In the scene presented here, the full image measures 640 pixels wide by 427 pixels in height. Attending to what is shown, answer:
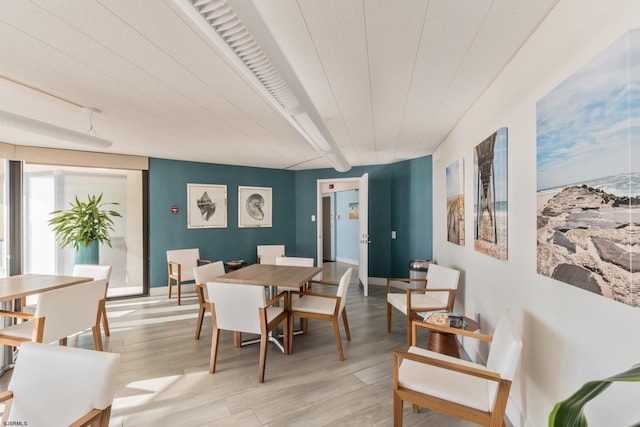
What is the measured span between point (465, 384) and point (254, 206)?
5.13 m

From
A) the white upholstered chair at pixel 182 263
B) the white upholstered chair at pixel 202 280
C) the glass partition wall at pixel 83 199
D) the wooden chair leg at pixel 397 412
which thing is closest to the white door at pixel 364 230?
the white upholstered chair at pixel 202 280

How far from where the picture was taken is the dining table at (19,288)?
2352mm

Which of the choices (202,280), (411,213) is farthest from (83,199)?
(411,213)

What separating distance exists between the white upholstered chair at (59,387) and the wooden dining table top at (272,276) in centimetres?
159

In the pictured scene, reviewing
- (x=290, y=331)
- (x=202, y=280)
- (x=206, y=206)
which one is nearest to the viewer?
(x=290, y=331)

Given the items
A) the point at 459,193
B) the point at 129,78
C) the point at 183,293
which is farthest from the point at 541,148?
the point at 183,293

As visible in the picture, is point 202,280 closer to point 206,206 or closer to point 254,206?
point 206,206

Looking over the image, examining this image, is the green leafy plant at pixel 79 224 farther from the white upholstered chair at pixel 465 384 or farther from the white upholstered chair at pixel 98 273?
the white upholstered chair at pixel 465 384

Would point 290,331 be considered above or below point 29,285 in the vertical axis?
below

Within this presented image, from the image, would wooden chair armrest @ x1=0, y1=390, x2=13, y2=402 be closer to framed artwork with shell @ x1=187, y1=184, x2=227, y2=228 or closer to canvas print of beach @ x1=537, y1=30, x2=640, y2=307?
canvas print of beach @ x1=537, y1=30, x2=640, y2=307

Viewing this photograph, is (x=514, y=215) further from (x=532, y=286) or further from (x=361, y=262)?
(x=361, y=262)

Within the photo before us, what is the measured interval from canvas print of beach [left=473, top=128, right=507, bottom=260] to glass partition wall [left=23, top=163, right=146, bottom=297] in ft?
17.3

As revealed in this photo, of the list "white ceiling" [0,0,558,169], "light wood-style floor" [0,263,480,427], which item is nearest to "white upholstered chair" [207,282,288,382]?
"light wood-style floor" [0,263,480,427]

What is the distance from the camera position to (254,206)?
20.2ft
